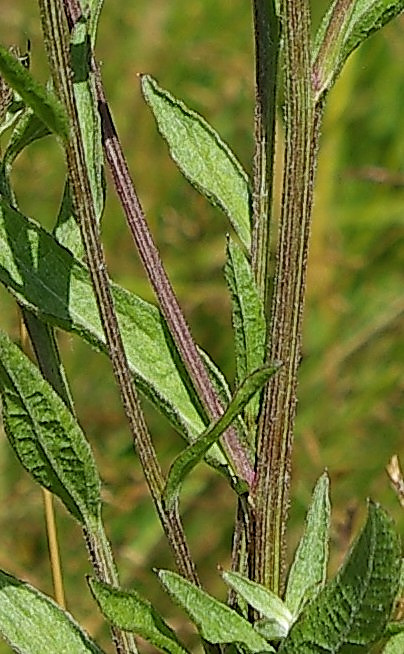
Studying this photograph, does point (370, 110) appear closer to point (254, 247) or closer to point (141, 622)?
point (254, 247)

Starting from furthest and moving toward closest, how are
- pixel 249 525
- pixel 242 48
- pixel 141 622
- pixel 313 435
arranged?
pixel 242 48 → pixel 313 435 → pixel 249 525 → pixel 141 622

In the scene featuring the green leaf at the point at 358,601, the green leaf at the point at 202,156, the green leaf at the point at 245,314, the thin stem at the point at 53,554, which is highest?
the green leaf at the point at 202,156

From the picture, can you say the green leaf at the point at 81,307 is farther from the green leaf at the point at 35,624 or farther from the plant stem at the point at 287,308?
the green leaf at the point at 35,624

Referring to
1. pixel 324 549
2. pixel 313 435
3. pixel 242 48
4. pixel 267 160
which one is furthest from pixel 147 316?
pixel 242 48

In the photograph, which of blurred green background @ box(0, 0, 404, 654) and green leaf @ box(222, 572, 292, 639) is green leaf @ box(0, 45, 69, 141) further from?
blurred green background @ box(0, 0, 404, 654)

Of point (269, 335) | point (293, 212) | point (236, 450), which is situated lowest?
point (236, 450)

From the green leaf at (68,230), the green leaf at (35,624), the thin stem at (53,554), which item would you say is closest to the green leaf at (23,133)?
the green leaf at (68,230)
